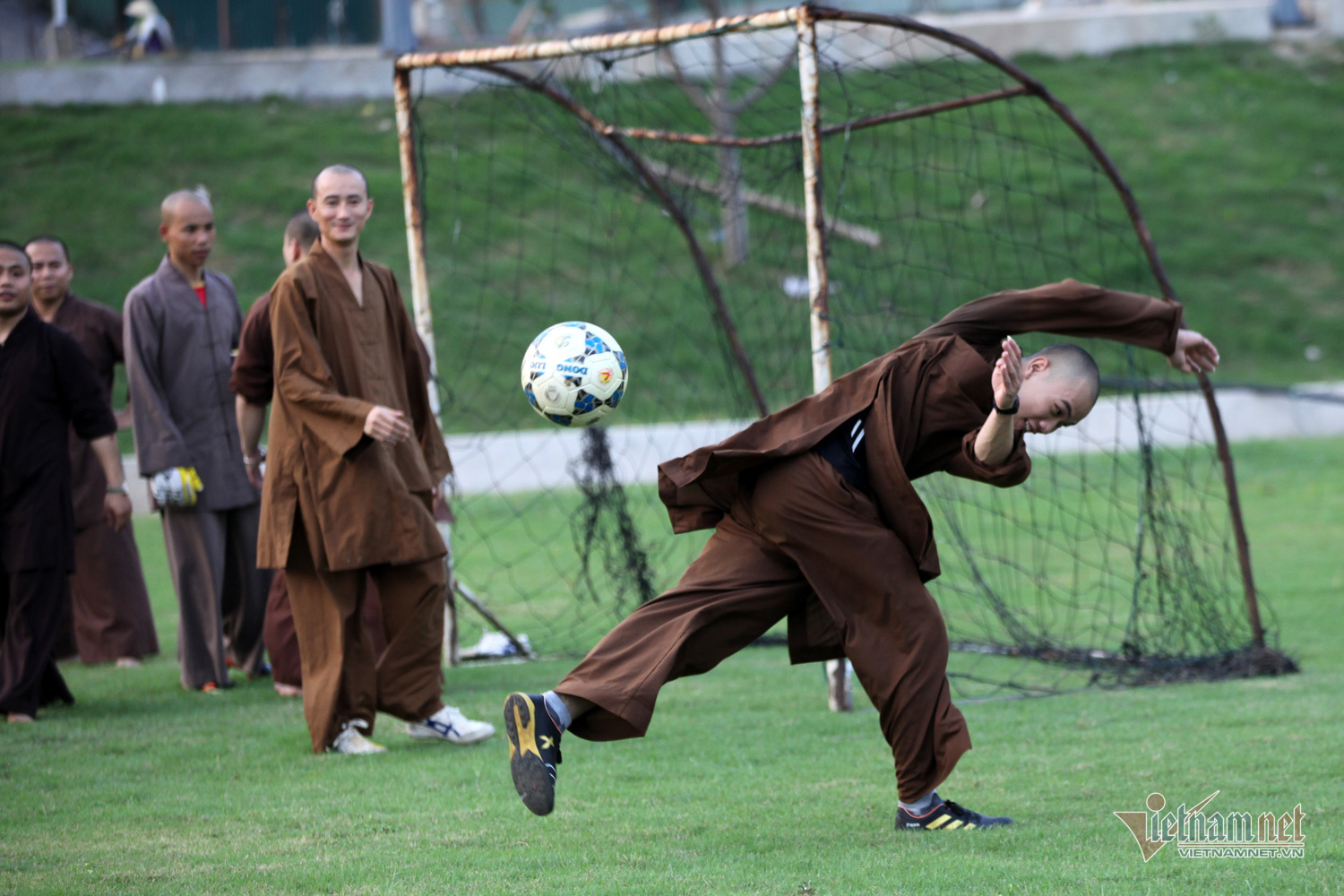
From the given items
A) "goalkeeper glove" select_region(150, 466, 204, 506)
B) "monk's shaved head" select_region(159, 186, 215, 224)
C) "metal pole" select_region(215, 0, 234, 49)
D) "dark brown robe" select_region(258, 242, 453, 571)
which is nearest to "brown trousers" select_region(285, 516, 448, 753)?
"dark brown robe" select_region(258, 242, 453, 571)

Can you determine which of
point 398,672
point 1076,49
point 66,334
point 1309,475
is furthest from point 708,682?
point 1076,49

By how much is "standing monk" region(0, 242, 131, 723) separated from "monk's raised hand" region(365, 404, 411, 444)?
6.21 feet

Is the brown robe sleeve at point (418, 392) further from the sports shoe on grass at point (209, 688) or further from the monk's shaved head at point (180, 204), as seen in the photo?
the sports shoe on grass at point (209, 688)

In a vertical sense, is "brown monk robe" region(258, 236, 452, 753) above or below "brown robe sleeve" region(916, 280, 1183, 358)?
below

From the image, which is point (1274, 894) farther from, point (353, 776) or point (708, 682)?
point (708, 682)

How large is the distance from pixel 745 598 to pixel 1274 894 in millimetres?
1535

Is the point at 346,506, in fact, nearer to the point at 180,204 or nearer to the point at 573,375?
the point at 573,375

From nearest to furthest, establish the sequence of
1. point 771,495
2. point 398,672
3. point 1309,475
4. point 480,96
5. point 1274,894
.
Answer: point 1274,894
point 771,495
point 398,672
point 1309,475
point 480,96

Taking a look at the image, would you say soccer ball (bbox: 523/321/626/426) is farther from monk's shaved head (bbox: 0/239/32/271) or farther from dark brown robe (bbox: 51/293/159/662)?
dark brown robe (bbox: 51/293/159/662)

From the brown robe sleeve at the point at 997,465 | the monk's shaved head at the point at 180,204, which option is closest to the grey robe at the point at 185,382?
the monk's shaved head at the point at 180,204

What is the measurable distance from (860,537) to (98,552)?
4943 mm

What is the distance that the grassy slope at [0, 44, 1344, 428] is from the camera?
55.0 feet

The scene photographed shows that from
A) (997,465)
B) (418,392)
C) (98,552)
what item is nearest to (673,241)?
(98,552)

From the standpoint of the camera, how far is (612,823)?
402cm
